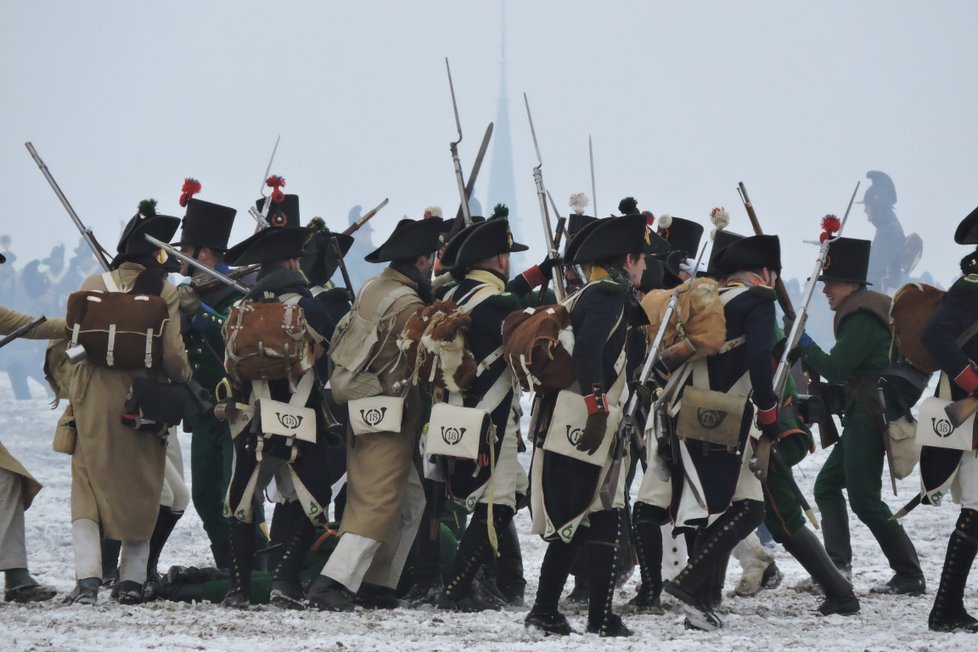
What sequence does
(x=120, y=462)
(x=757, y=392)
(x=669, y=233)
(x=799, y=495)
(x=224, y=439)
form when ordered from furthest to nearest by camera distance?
(x=669, y=233) → (x=224, y=439) → (x=120, y=462) → (x=799, y=495) → (x=757, y=392)

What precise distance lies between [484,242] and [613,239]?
3.08 feet

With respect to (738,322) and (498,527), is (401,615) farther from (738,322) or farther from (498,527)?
(738,322)

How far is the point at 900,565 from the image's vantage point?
7.84 meters

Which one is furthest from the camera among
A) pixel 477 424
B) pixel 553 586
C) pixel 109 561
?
pixel 109 561

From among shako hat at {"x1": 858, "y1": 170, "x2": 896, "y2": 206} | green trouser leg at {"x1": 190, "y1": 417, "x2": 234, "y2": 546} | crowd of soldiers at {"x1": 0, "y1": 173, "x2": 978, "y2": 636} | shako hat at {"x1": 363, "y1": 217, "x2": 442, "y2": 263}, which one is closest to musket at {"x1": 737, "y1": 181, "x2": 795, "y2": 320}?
crowd of soldiers at {"x1": 0, "y1": 173, "x2": 978, "y2": 636}

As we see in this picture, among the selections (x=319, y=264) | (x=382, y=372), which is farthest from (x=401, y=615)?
(x=319, y=264)

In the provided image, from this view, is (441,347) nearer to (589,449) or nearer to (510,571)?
(589,449)

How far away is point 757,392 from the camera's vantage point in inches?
252

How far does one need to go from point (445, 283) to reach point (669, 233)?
1852 mm

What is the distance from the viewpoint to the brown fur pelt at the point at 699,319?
642 cm

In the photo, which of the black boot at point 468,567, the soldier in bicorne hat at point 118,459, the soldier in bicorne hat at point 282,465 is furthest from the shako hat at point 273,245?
the black boot at point 468,567

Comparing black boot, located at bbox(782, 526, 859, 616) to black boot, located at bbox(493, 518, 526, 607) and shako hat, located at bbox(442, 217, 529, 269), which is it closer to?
black boot, located at bbox(493, 518, 526, 607)

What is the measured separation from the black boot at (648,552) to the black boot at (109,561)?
288 cm

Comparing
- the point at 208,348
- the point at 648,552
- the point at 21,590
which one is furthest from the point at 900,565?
the point at 21,590
